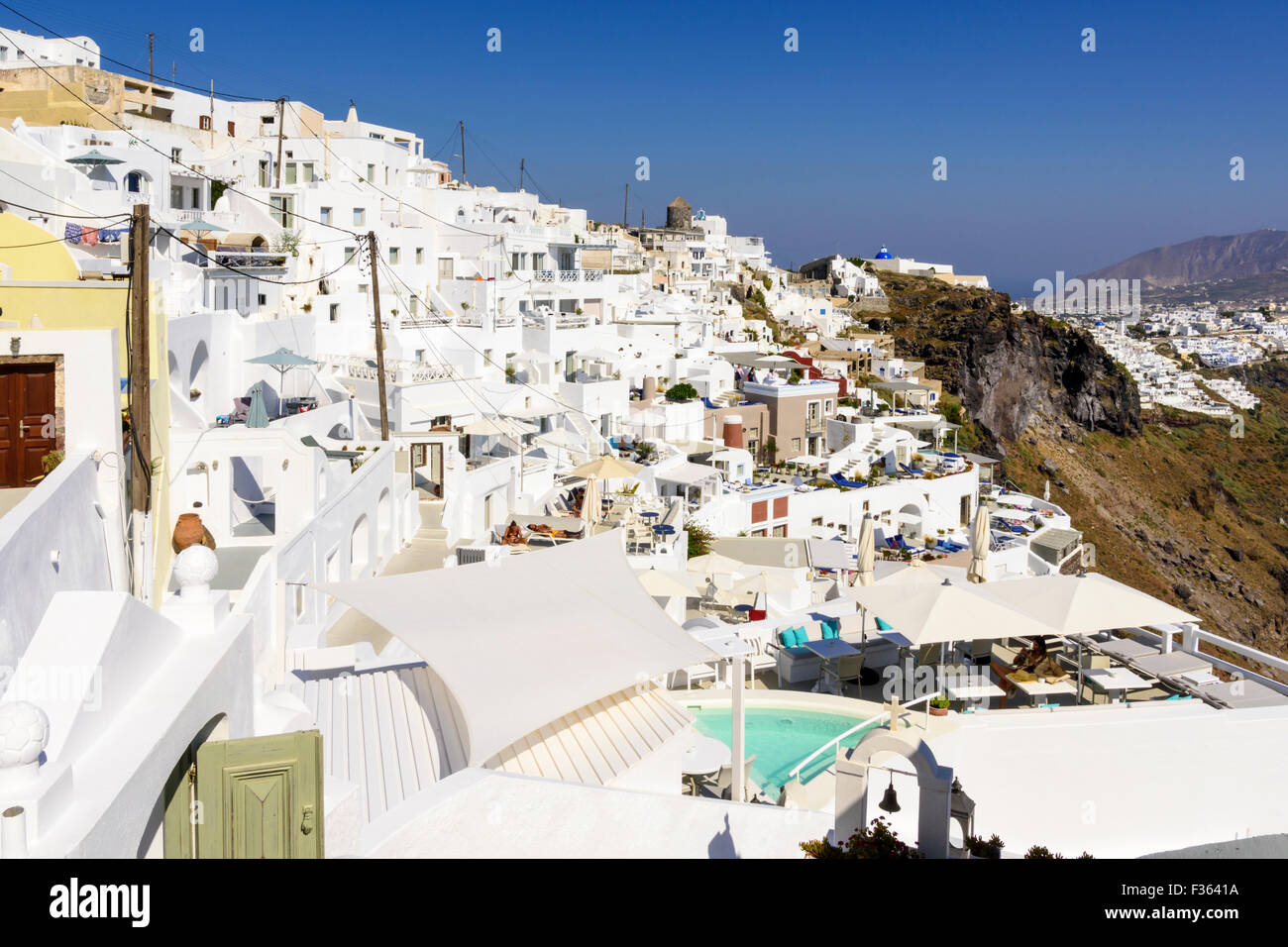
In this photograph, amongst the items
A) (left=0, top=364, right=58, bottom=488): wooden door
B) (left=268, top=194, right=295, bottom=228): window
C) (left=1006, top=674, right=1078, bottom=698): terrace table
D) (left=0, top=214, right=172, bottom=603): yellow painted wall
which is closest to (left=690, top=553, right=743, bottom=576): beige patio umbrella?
(left=1006, top=674, right=1078, bottom=698): terrace table

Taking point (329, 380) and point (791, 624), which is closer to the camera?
point (791, 624)

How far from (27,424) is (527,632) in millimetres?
4602

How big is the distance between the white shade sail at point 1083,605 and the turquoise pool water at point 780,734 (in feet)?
10.4

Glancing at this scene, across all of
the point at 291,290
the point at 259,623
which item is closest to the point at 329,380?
the point at 291,290

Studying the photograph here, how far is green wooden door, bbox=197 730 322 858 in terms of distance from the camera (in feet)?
16.6

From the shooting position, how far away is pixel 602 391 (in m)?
36.1

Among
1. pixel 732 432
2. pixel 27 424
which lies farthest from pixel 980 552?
pixel 732 432

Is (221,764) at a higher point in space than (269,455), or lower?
lower

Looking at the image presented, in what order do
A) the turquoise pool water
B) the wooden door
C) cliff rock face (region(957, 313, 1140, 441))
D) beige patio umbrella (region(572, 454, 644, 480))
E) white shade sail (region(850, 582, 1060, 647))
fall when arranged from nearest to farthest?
the wooden door → the turquoise pool water → white shade sail (region(850, 582, 1060, 647)) → beige patio umbrella (region(572, 454, 644, 480)) → cliff rock face (region(957, 313, 1140, 441))

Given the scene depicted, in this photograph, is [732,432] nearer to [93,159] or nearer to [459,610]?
[93,159]

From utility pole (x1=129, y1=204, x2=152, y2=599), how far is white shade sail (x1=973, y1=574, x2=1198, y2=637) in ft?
33.8

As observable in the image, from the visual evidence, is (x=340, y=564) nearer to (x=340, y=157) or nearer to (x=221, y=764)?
(x=221, y=764)

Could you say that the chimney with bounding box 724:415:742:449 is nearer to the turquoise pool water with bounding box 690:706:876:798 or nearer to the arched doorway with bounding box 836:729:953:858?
the turquoise pool water with bounding box 690:706:876:798
